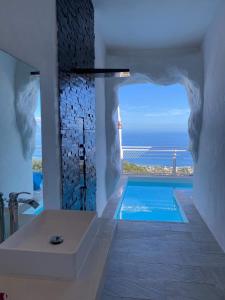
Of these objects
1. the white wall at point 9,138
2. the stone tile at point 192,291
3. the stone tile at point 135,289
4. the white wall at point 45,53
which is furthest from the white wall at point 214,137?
the white wall at point 9,138

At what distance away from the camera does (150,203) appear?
5.09 m

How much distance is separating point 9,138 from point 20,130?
0.13 meters

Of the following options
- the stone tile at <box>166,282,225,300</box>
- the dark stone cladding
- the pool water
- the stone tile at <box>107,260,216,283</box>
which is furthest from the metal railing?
the stone tile at <box>166,282,225,300</box>

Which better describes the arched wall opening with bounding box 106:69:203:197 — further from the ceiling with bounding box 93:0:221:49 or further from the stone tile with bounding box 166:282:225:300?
the stone tile with bounding box 166:282:225:300

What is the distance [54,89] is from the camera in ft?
6.07

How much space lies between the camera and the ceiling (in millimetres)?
2844

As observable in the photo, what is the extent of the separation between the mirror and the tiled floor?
3.66 ft

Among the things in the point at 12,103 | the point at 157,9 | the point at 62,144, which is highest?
the point at 157,9

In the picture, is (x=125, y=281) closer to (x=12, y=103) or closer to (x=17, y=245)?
(x=17, y=245)

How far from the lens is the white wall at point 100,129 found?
362 cm

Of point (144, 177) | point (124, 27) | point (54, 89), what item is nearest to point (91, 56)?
point (124, 27)

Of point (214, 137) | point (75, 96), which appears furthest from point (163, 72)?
point (75, 96)

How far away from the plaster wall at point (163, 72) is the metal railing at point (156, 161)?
261 cm

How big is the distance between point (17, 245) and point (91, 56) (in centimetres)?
258
